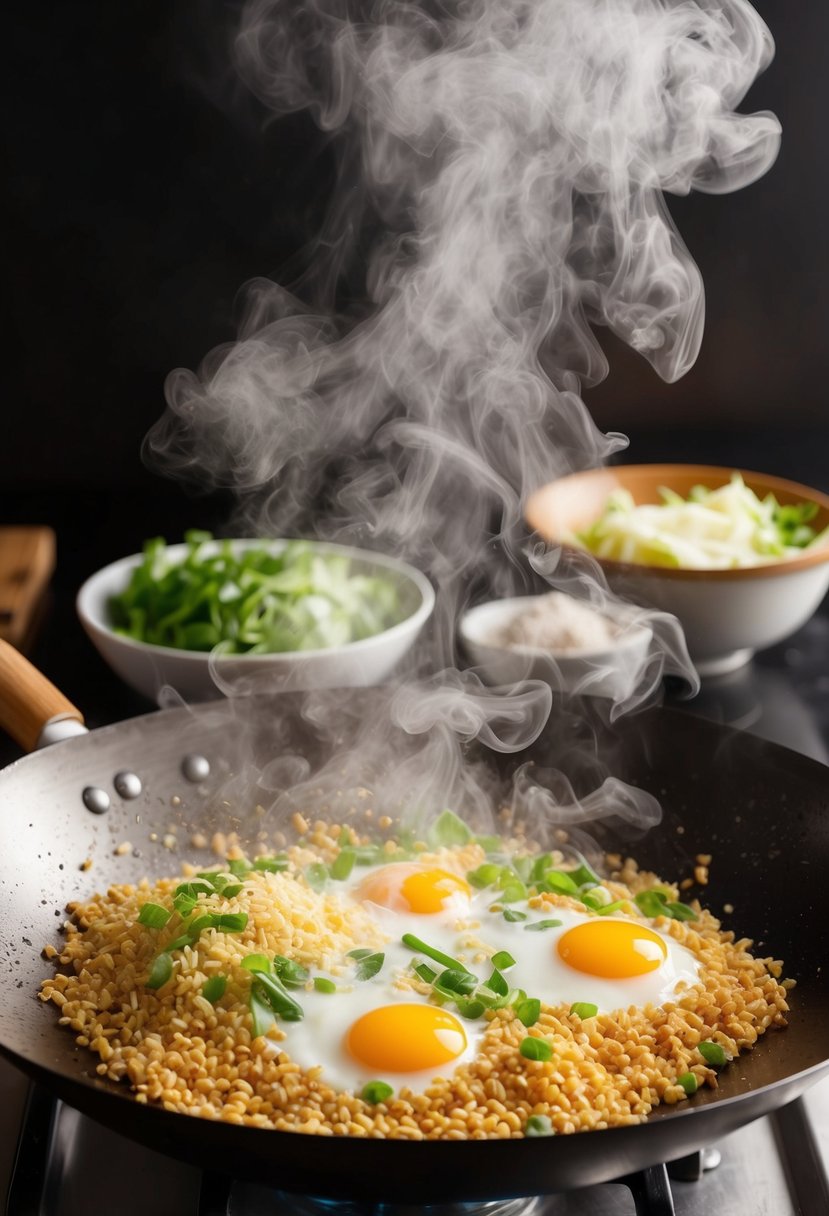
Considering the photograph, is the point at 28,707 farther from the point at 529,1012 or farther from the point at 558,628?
the point at 558,628

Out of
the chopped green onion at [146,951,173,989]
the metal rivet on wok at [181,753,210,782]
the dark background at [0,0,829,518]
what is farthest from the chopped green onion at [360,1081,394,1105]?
the dark background at [0,0,829,518]

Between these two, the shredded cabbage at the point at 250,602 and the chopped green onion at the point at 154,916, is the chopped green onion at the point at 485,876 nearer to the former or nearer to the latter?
the chopped green onion at the point at 154,916

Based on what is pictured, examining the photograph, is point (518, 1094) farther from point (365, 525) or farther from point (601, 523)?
point (365, 525)

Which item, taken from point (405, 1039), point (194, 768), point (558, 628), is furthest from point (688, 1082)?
point (558, 628)

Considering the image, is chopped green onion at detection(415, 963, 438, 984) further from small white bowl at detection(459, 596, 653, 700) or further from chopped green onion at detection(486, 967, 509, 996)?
small white bowl at detection(459, 596, 653, 700)

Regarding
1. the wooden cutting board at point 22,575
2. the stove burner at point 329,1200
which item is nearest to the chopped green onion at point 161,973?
the stove burner at point 329,1200
